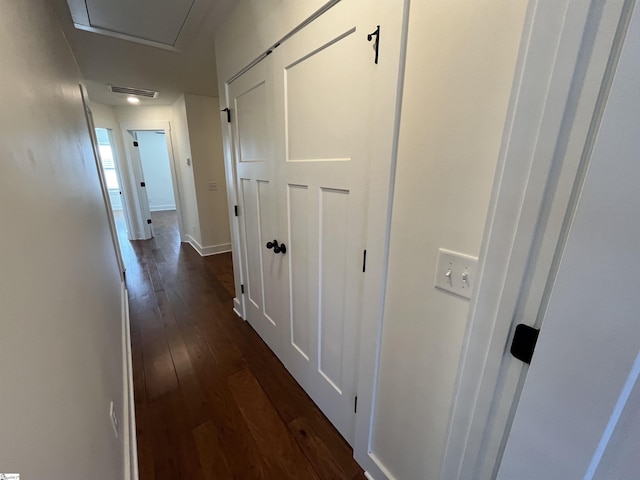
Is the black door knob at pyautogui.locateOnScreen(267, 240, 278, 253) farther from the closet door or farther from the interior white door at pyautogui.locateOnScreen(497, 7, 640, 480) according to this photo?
the interior white door at pyautogui.locateOnScreen(497, 7, 640, 480)

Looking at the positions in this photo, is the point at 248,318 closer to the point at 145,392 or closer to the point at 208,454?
the point at 145,392

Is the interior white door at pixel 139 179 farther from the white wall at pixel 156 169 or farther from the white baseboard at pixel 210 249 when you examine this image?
the white wall at pixel 156 169

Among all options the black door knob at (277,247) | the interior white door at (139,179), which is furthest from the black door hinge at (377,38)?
the interior white door at (139,179)

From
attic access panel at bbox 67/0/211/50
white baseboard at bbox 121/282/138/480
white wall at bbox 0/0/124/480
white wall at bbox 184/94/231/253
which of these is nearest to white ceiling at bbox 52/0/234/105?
attic access panel at bbox 67/0/211/50

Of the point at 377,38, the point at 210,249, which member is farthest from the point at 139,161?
the point at 377,38

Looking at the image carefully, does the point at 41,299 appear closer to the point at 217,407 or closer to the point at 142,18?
the point at 217,407

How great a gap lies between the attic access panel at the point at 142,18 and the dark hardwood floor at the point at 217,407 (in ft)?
8.05

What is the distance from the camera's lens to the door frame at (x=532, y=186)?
1.35 feet

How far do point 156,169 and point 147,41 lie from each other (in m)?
7.06

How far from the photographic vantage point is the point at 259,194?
1.81 metres

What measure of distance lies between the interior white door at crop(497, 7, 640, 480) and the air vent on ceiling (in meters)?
4.61

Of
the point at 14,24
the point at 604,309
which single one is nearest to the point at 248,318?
the point at 14,24

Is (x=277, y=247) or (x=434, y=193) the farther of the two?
(x=277, y=247)

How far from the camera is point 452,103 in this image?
2.24 ft
